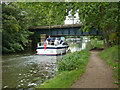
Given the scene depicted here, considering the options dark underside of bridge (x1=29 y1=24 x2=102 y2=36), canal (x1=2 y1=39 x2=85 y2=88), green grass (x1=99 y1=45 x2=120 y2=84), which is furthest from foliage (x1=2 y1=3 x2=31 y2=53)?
green grass (x1=99 y1=45 x2=120 y2=84)

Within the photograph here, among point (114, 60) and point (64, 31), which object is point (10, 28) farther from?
point (114, 60)

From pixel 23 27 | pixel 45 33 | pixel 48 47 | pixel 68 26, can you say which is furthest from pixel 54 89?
pixel 45 33

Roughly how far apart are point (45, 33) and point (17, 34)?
10716 mm

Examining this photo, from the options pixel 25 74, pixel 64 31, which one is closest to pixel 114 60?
pixel 25 74

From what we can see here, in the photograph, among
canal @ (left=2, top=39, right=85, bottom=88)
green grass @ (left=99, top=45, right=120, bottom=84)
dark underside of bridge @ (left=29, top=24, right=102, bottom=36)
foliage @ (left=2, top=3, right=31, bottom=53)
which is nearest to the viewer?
green grass @ (left=99, top=45, right=120, bottom=84)

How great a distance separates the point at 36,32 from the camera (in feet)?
137

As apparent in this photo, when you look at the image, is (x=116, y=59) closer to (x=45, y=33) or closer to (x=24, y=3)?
(x=24, y=3)

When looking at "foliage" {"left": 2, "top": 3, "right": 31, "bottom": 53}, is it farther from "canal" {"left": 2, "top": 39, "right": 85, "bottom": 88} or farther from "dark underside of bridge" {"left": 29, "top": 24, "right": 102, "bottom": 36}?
"canal" {"left": 2, "top": 39, "right": 85, "bottom": 88}

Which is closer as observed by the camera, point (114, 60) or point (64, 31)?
point (114, 60)

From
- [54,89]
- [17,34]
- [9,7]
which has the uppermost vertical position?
[9,7]

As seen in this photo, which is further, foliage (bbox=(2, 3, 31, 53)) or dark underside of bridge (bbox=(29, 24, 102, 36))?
dark underside of bridge (bbox=(29, 24, 102, 36))

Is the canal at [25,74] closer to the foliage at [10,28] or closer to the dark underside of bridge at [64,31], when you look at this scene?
the foliage at [10,28]

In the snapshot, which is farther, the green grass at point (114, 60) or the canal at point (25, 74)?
the canal at point (25, 74)

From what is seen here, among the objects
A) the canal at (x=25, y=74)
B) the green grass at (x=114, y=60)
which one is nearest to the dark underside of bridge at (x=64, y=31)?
the green grass at (x=114, y=60)
